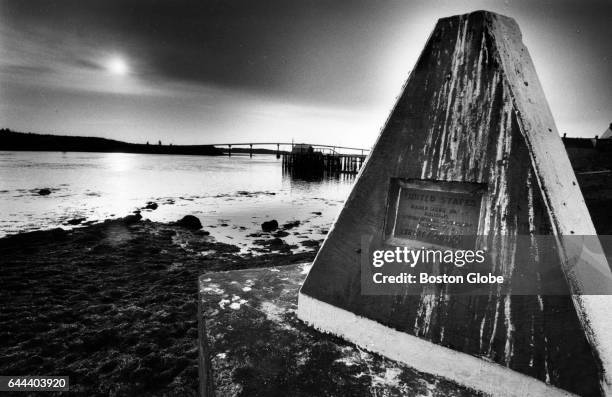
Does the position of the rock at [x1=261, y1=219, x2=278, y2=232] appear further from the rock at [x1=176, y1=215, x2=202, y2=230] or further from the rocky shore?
the rock at [x1=176, y1=215, x2=202, y2=230]

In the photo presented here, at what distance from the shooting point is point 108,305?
4676mm

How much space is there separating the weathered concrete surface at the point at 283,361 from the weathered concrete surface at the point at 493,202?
8.7 inches

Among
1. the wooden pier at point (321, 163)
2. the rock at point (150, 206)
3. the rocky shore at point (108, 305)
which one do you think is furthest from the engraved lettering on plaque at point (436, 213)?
the wooden pier at point (321, 163)

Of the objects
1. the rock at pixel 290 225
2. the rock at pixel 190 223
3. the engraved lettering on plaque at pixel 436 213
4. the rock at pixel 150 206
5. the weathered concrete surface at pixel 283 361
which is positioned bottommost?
the rock at pixel 290 225

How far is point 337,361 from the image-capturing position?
73.6 inches

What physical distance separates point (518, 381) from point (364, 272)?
2.94 ft

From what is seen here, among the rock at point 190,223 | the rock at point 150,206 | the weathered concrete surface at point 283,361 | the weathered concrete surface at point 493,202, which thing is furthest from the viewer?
the rock at point 150,206

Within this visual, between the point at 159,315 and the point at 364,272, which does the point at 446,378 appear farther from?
the point at 159,315

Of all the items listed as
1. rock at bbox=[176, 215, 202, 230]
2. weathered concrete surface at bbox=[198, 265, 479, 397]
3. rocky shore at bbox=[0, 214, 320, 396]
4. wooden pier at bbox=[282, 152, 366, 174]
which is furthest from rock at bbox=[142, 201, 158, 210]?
wooden pier at bbox=[282, 152, 366, 174]

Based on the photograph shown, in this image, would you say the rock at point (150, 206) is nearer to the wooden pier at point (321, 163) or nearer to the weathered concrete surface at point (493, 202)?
the weathered concrete surface at point (493, 202)

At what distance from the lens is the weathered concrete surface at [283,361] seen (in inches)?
65.2

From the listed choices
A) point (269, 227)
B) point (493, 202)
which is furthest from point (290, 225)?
point (493, 202)

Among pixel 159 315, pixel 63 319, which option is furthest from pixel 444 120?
pixel 63 319

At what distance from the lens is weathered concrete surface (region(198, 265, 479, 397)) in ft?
5.43
